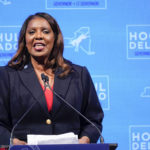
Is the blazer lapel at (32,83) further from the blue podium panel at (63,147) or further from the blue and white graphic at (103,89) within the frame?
the blue and white graphic at (103,89)

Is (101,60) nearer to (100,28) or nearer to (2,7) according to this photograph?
(100,28)

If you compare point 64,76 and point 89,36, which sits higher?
point 89,36

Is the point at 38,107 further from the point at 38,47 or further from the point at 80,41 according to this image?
the point at 80,41

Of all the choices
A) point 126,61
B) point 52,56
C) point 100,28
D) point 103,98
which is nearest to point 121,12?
point 100,28

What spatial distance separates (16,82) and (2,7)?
1.05 meters

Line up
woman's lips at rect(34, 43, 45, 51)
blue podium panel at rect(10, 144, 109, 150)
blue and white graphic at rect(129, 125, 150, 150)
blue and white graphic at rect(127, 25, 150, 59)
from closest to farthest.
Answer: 1. blue podium panel at rect(10, 144, 109, 150)
2. woman's lips at rect(34, 43, 45, 51)
3. blue and white graphic at rect(129, 125, 150, 150)
4. blue and white graphic at rect(127, 25, 150, 59)

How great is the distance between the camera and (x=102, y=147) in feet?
5.38

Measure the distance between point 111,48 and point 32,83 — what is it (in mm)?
1046

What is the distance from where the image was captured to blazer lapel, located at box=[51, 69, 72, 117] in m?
2.21

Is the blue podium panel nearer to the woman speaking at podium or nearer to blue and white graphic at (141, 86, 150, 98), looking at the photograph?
the woman speaking at podium

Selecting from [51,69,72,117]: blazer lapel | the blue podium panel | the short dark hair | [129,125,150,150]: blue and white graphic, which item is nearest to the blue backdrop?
[129,125,150,150]: blue and white graphic

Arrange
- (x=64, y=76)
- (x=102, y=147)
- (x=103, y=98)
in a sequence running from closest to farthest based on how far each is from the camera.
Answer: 1. (x=102, y=147)
2. (x=64, y=76)
3. (x=103, y=98)

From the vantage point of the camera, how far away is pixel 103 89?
10.0 feet

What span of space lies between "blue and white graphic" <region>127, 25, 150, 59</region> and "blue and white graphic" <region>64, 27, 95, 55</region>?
326mm
